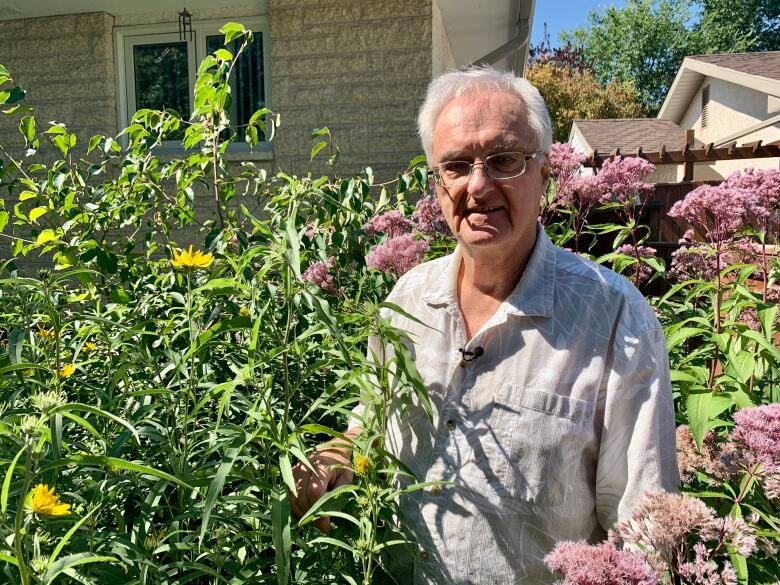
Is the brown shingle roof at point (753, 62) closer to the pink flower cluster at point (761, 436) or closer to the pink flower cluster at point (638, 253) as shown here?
the pink flower cluster at point (638, 253)

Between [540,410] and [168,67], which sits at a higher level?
[168,67]

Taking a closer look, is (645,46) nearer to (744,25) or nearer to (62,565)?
(744,25)

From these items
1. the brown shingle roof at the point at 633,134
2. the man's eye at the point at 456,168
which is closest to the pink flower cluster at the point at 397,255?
the man's eye at the point at 456,168

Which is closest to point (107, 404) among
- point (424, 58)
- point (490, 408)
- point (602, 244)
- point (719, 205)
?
point (490, 408)

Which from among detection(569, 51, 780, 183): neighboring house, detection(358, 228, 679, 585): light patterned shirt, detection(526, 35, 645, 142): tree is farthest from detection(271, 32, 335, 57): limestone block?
detection(526, 35, 645, 142): tree

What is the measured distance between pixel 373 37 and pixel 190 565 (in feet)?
18.7

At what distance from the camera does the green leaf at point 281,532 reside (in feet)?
3.77

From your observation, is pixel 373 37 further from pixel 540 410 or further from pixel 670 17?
pixel 670 17

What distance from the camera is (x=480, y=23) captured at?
783cm

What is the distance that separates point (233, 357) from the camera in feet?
6.30

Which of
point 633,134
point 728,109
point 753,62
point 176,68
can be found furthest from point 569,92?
point 176,68

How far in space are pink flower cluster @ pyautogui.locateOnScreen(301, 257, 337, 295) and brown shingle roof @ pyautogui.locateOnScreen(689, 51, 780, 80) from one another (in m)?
17.3

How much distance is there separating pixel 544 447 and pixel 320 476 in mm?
524

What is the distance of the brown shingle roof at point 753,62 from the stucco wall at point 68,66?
15313mm
